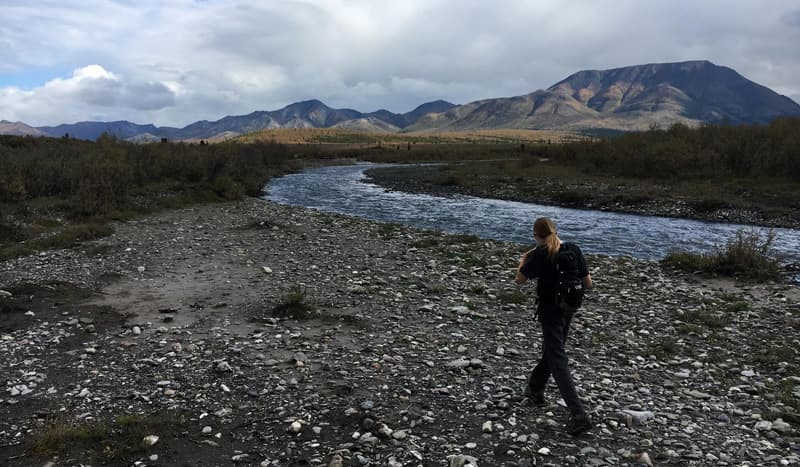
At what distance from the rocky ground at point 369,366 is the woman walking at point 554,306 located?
16.5 inches

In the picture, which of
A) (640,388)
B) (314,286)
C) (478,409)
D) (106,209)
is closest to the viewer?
(478,409)

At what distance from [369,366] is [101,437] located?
4.42 metres

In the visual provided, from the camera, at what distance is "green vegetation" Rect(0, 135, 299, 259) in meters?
21.5

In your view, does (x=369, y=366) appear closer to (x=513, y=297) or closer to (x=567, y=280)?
(x=567, y=280)

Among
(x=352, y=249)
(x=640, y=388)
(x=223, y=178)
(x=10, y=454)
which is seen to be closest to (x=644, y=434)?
(x=640, y=388)

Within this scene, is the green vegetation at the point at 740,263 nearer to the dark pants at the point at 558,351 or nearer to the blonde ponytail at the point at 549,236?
the dark pants at the point at 558,351

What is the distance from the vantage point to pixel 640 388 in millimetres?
8727

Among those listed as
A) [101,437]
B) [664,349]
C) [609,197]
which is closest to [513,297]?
[664,349]

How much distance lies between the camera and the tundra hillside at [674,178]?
34.6 metres

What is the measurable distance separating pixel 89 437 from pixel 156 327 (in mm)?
4803

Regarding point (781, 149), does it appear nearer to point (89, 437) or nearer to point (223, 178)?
point (223, 178)

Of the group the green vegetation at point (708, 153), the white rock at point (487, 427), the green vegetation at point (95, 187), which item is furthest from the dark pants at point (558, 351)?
the green vegetation at point (708, 153)

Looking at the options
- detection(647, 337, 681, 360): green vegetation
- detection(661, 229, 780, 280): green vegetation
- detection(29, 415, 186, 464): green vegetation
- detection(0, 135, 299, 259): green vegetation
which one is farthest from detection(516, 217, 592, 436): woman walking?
detection(0, 135, 299, 259): green vegetation

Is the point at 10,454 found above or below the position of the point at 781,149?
below
